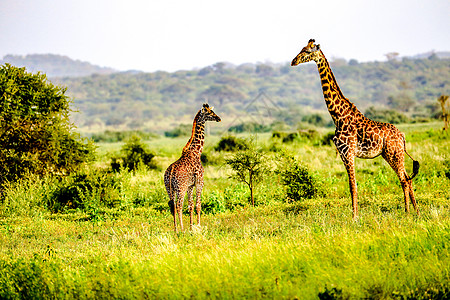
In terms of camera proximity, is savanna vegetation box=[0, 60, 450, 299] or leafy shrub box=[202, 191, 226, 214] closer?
savanna vegetation box=[0, 60, 450, 299]

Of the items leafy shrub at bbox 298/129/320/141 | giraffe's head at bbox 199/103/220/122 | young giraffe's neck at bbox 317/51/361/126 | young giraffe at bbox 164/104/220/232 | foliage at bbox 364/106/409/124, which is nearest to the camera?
young giraffe at bbox 164/104/220/232

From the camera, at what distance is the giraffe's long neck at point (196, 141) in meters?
11.7

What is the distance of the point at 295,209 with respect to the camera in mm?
14383

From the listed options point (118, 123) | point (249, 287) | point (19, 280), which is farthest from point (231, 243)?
point (118, 123)

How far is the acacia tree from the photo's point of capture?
741 inches

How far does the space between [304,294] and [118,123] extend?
559 feet

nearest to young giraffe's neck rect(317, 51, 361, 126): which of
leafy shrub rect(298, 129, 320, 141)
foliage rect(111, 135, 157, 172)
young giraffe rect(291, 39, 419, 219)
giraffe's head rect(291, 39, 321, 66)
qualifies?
young giraffe rect(291, 39, 419, 219)

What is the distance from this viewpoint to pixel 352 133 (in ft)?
38.7

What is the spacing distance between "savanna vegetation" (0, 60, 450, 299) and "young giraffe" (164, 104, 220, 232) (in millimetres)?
681

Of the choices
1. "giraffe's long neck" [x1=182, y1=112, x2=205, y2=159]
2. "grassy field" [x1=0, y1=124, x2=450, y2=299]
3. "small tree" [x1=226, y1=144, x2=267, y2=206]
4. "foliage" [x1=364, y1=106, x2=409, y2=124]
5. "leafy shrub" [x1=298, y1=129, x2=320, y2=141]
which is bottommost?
"grassy field" [x1=0, y1=124, x2=450, y2=299]

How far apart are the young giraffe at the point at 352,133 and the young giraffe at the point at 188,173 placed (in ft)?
8.04

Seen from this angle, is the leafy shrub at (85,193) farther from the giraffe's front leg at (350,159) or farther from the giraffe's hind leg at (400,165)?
the giraffe's hind leg at (400,165)

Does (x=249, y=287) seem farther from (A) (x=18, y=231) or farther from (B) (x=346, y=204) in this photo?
(A) (x=18, y=231)

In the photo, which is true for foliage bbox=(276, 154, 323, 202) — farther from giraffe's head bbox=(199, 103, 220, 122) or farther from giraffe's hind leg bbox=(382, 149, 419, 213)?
giraffe's head bbox=(199, 103, 220, 122)
